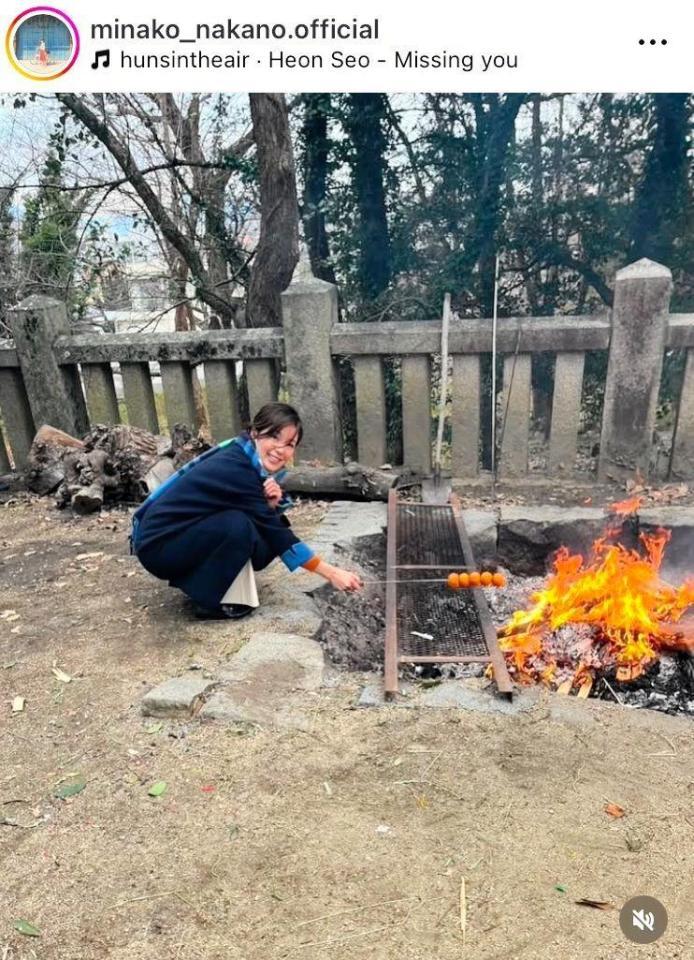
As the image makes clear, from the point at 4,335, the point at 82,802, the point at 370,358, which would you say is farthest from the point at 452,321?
the point at 4,335

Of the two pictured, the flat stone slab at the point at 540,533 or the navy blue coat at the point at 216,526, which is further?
the flat stone slab at the point at 540,533

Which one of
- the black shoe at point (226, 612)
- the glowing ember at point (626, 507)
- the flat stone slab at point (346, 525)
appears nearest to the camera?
the black shoe at point (226, 612)

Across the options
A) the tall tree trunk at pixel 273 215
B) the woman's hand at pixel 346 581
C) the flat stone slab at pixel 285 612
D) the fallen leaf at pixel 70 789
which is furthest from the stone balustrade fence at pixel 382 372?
the fallen leaf at pixel 70 789

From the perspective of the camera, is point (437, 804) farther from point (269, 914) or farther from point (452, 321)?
point (452, 321)

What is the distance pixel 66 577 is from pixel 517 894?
354 cm

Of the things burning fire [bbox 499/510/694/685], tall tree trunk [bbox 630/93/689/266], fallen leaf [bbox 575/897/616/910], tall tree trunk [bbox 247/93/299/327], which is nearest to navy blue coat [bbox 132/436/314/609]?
burning fire [bbox 499/510/694/685]

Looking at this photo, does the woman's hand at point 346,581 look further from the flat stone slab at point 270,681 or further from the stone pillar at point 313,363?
the stone pillar at point 313,363

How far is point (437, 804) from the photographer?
241 centimetres

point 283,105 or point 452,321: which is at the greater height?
point 283,105

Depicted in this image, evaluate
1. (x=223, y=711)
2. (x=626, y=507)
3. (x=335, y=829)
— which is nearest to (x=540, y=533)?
(x=626, y=507)

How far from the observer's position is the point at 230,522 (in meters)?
3.68

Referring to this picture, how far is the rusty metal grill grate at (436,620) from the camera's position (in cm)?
354
